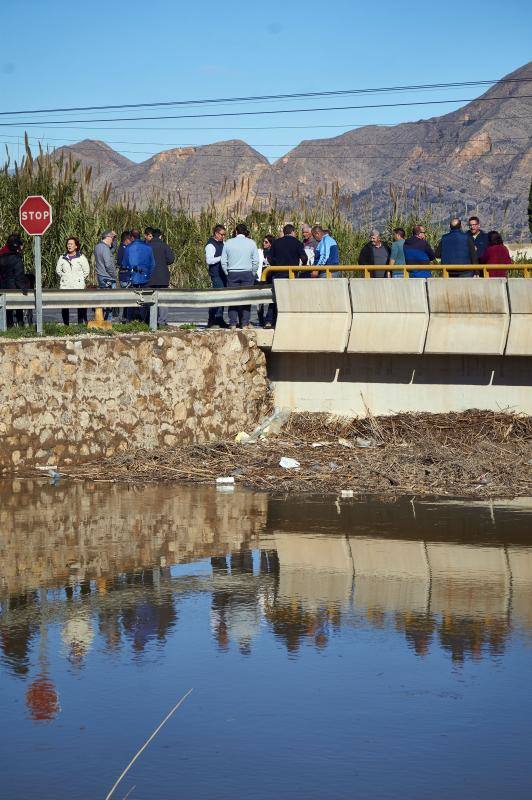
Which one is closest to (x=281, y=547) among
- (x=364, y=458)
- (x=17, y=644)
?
(x=17, y=644)

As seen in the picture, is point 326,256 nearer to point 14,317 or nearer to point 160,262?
point 160,262

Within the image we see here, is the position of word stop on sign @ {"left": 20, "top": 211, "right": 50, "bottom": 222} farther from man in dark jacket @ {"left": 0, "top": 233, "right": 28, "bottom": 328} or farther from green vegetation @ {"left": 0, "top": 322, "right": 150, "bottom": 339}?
man in dark jacket @ {"left": 0, "top": 233, "right": 28, "bottom": 328}

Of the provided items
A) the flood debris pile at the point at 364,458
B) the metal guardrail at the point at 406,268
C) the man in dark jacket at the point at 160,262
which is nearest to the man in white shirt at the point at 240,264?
the metal guardrail at the point at 406,268

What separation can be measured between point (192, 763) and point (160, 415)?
11.2 m

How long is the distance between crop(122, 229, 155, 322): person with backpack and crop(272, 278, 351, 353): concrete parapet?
240 centimetres

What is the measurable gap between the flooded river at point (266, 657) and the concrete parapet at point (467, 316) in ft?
19.9

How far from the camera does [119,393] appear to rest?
54.2 ft

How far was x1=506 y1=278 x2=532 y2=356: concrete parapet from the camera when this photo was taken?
18.0 m

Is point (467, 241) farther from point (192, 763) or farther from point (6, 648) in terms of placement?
point (192, 763)

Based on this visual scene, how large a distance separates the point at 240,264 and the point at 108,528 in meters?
8.55

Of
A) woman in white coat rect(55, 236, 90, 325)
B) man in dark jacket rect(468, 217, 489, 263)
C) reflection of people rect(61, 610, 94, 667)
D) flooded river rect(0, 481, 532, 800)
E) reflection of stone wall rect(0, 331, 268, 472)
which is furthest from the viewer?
man in dark jacket rect(468, 217, 489, 263)

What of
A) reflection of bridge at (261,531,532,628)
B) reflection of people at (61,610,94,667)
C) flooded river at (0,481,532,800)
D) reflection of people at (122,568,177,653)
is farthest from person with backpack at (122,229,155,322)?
reflection of people at (61,610,94,667)

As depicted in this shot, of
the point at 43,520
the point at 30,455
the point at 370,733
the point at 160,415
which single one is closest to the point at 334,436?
the point at 160,415

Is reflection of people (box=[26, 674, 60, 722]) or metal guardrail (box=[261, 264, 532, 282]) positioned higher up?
metal guardrail (box=[261, 264, 532, 282])
